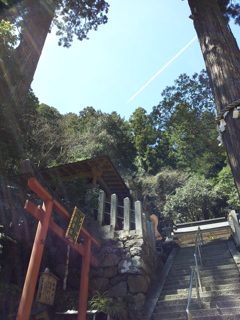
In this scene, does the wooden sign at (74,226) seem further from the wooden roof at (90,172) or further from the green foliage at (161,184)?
the green foliage at (161,184)

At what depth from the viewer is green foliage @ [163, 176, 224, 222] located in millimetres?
16462

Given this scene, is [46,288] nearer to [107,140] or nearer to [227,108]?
[227,108]

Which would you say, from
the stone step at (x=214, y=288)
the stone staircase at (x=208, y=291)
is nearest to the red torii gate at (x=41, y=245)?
the stone staircase at (x=208, y=291)

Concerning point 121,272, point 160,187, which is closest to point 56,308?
point 121,272

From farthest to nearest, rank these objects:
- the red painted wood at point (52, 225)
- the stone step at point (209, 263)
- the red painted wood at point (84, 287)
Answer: the stone step at point (209, 263)
the red painted wood at point (84, 287)
the red painted wood at point (52, 225)

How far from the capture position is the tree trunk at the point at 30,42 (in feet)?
21.9

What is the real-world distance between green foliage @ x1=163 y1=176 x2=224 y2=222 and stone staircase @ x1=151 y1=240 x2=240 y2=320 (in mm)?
7959

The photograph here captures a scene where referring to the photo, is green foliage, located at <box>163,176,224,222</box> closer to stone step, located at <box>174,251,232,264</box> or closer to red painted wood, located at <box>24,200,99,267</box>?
stone step, located at <box>174,251,232,264</box>

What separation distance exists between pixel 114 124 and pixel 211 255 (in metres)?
16.6

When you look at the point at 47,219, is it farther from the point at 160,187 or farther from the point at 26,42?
the point at 160,187

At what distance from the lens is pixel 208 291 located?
5.98 meters

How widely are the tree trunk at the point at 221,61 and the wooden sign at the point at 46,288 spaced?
13.7 ft

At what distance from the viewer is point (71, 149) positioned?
1766 centimetres

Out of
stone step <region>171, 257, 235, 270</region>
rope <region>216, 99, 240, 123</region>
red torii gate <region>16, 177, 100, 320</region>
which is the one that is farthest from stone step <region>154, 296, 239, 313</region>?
rope <region>216, 99, 240, 123</region>
